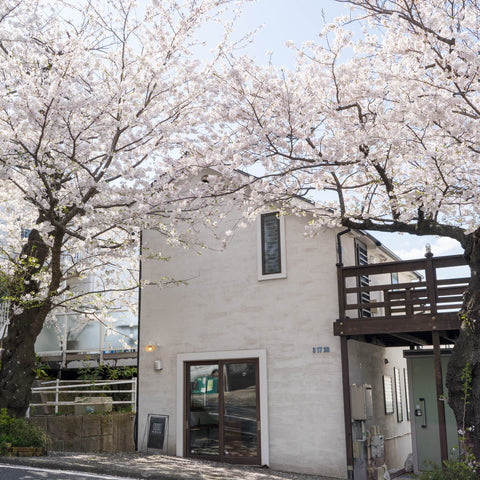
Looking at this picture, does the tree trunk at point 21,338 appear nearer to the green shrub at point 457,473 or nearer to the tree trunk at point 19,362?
the tree trunk at point 19,362

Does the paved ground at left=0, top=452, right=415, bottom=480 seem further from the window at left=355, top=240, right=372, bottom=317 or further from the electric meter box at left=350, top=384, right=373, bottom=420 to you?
the window at left=355, top=240, right=372, bottom=317

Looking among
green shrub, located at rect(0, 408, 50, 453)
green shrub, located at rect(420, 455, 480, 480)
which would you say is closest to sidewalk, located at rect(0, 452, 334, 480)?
green shrub, located at rect(0, 408, 50, 453)

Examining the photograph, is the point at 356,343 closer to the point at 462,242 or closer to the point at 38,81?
the point at 462,242

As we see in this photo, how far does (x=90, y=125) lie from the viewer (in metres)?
10.0

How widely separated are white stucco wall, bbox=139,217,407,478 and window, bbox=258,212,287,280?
0.45 ft

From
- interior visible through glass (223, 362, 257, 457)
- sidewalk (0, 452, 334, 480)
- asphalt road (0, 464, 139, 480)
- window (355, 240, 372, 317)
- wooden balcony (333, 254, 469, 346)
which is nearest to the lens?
asphalt road (0, 464, 139, 480)

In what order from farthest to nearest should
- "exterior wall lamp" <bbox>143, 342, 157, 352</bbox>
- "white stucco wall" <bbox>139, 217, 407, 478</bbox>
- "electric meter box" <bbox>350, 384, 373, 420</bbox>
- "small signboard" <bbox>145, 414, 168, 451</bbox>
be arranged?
"exterior wall lamp" <bbox>143, 342, 157, 352</bbox> → "small signboard" <bbox>145, 414, 168, 451</bbox> → "white stucco wall" <bbox>139, 217, 407, 478</bbox> → "electric meter box" <bbox>350, 384, 373, 420</bbox>

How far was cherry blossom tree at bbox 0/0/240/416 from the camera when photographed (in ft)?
31.9

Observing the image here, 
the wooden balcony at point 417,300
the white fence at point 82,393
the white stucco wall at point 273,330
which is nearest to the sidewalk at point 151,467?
the white stucco wall at point 273,330

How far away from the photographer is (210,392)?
12.1 meters

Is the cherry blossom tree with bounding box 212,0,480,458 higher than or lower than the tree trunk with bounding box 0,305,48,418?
higher

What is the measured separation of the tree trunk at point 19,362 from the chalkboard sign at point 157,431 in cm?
283

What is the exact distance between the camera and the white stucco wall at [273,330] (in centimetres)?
1091

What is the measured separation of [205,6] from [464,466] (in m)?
8.42
